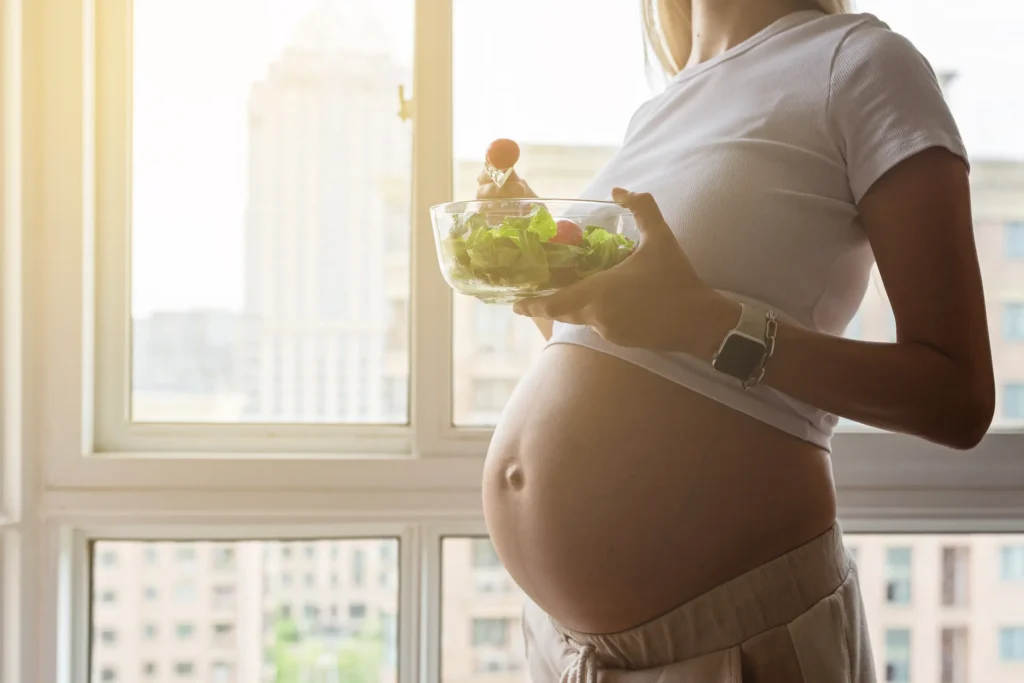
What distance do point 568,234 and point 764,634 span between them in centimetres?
39

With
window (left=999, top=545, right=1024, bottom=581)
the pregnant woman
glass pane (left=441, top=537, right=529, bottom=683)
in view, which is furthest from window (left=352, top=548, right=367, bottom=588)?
window (left=999, top=545, right=1024, bottom=581)

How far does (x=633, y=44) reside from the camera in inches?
54.6

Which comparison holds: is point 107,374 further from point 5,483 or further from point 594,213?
point 594,213

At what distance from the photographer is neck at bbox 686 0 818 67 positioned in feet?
2.95

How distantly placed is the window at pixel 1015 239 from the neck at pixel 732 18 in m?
0.74

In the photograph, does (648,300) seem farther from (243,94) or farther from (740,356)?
(243,94)

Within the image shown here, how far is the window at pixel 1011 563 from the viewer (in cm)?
142

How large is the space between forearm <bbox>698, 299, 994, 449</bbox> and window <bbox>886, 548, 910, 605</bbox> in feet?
2.65

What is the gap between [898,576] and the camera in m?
1.40

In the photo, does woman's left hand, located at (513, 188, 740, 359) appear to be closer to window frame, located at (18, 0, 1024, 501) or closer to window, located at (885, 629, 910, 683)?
window frame, located at (18, 0, 1024, 501)

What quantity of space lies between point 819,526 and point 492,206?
1.37 feet

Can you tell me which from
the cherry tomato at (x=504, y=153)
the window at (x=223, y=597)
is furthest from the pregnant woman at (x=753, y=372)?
the window at (x=223, y=597)

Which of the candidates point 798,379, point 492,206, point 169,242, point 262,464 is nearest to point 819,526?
point 798,379

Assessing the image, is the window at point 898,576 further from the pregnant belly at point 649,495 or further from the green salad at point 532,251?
the green salad at point 532,251
